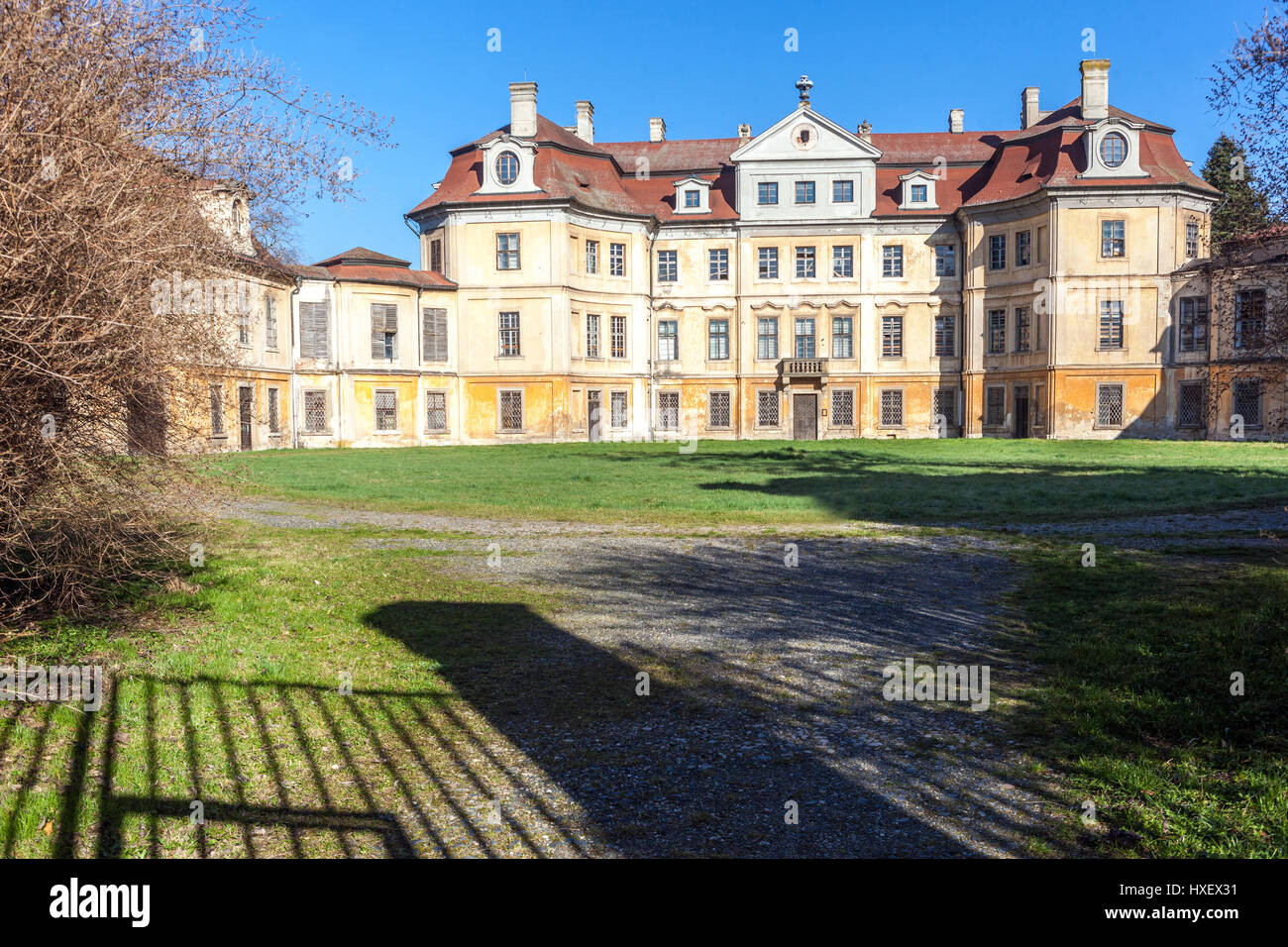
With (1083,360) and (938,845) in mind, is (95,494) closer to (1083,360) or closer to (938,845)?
(938,845)

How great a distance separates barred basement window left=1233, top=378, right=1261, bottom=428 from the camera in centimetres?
4009

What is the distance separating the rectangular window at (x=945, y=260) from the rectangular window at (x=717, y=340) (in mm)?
11027

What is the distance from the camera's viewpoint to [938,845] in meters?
4.15

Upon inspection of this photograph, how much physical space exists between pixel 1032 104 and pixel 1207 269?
154 ft

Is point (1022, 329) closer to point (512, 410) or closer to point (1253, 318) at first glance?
point (512, 410)

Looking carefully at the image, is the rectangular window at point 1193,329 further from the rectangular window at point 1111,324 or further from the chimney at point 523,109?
the chimney at point 523,109

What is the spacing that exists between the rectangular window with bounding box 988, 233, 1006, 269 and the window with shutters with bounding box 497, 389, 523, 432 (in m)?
23.8

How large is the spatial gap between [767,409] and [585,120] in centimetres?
1954

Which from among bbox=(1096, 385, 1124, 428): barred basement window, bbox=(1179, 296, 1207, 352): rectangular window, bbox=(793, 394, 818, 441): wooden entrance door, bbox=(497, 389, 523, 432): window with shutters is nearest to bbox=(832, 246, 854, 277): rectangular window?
bbox=(793, 394, 818, 441): wooden entrance door

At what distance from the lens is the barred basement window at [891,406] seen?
48469mm

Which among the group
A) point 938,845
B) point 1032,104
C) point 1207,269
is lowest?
point 938,845

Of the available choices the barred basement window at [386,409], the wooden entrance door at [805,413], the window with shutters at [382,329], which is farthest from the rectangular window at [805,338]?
the barred basement window at [386,409]

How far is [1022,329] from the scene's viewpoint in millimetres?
45156

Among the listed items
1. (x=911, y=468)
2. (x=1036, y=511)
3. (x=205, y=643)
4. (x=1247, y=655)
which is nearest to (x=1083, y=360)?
(x=911, y=468)
